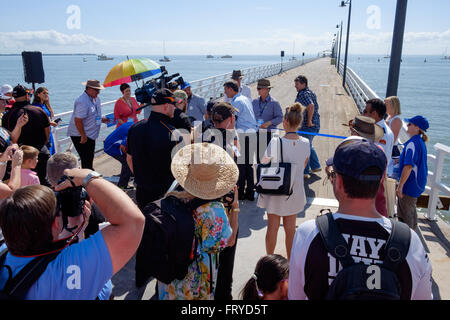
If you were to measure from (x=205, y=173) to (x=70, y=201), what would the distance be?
0.84m

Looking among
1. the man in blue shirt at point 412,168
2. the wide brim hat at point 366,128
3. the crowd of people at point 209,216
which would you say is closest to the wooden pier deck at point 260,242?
the crowd of people at point 209,216

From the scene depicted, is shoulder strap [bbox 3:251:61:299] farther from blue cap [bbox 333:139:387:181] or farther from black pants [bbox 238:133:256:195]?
black pants [bbox 238:133:256:195]

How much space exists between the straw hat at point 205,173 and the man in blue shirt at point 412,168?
236cm

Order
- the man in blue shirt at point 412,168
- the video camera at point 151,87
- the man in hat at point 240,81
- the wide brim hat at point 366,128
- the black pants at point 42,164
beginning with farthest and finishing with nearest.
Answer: the man in hat at point 240,81, the black pants at point 42,164, the video camera at point 151,87, the man in blue shirt at point 412,168, the wide brim hat at point 366,128

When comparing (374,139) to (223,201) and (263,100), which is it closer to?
(223,201)

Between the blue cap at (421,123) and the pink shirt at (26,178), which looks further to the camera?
the blue cap at (421,123)

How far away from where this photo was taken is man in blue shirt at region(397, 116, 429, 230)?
3629mm

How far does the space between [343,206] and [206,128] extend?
2834 mm

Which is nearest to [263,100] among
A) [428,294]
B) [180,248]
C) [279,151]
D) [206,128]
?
[206,128]

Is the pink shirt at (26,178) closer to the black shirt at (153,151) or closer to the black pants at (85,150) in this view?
the black shirt at (153,151)

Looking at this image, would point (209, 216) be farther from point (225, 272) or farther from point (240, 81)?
point (240, 81)

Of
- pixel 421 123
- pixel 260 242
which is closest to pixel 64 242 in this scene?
pixel 260 242

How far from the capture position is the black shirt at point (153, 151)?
3209 millimetres

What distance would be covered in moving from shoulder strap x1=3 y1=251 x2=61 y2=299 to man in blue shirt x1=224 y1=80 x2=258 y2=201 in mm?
4029
